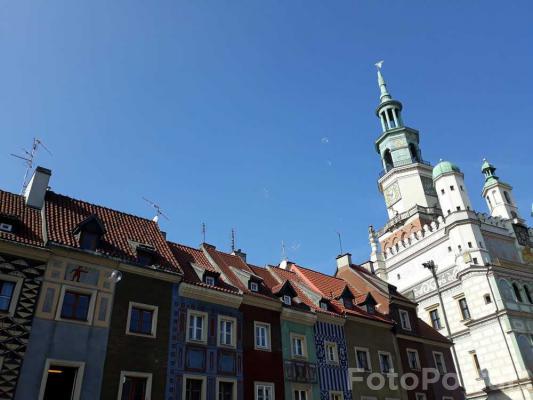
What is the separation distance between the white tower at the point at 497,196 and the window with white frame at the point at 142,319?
45.1 m

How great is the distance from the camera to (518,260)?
50.3 m

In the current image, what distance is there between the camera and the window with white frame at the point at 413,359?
1308 inches

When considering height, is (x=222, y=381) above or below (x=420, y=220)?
below

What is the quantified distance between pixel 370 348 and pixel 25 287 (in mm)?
21164

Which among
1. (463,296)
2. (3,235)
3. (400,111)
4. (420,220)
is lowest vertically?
(3,235)

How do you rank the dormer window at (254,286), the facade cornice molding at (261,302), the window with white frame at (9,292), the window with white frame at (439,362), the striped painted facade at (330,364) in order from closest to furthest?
the window with white frame at (9,292)
the facade cornice molding at (261,302)
the striped painted facade at (330,364)
the dormer window at (254,286)
the window with white frame at (439,362)

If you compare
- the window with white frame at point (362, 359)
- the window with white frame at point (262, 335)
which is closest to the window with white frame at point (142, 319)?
the window with white frame at point (262, 335)

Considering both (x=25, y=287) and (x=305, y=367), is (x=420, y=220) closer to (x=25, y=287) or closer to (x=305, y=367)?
(x=305, y=367)

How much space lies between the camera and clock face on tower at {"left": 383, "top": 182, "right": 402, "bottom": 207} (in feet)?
203

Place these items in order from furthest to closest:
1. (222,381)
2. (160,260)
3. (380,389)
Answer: (380,389) → (160,260) → (222,381)

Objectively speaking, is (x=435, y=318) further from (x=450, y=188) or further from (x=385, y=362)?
(x=385, y=362)

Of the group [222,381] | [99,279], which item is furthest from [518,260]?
[99,279]

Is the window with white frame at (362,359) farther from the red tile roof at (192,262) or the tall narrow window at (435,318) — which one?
the tall narrow window at (435,318)

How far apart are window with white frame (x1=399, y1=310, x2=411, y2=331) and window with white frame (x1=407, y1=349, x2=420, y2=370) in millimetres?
1637
